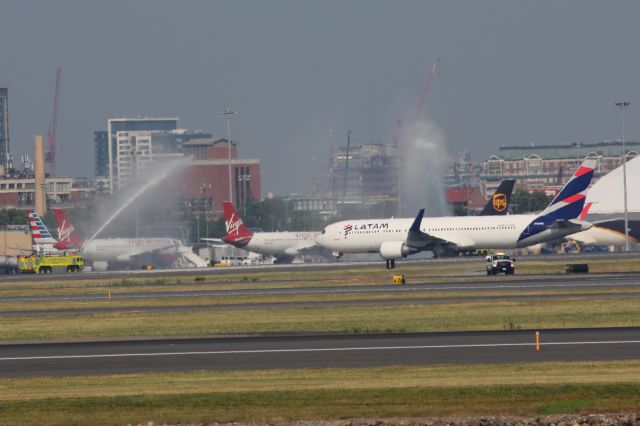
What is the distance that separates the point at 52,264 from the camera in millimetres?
128250

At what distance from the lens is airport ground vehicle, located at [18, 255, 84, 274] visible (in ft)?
422

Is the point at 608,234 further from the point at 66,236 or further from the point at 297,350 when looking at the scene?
the point at 297,350

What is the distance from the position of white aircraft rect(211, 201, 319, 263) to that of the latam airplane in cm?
2010

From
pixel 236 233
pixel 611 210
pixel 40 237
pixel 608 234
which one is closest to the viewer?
pixel 236 233

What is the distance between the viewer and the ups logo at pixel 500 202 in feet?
434

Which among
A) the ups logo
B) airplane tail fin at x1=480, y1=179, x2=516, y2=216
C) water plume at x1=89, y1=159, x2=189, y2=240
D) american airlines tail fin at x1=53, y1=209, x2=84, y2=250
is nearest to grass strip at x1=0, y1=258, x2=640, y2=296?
airplane tail fin at x1=480, y1=179, x2=516, y2=216

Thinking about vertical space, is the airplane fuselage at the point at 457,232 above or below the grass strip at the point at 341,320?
above

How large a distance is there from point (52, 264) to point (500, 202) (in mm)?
49908

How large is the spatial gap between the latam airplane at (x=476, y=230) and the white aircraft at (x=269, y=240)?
66.0ft

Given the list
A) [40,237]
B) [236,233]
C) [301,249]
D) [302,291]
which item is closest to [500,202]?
[301,249]

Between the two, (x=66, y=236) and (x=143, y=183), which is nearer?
(x=66, y=236)

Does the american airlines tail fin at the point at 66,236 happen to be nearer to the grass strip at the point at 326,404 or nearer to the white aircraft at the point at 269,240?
the white aircraft at the point at 269,240

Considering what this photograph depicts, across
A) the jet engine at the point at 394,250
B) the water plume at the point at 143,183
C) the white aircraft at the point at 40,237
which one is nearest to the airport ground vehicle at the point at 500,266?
the jet engine at the point at 394,250

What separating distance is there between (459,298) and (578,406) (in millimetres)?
33917
